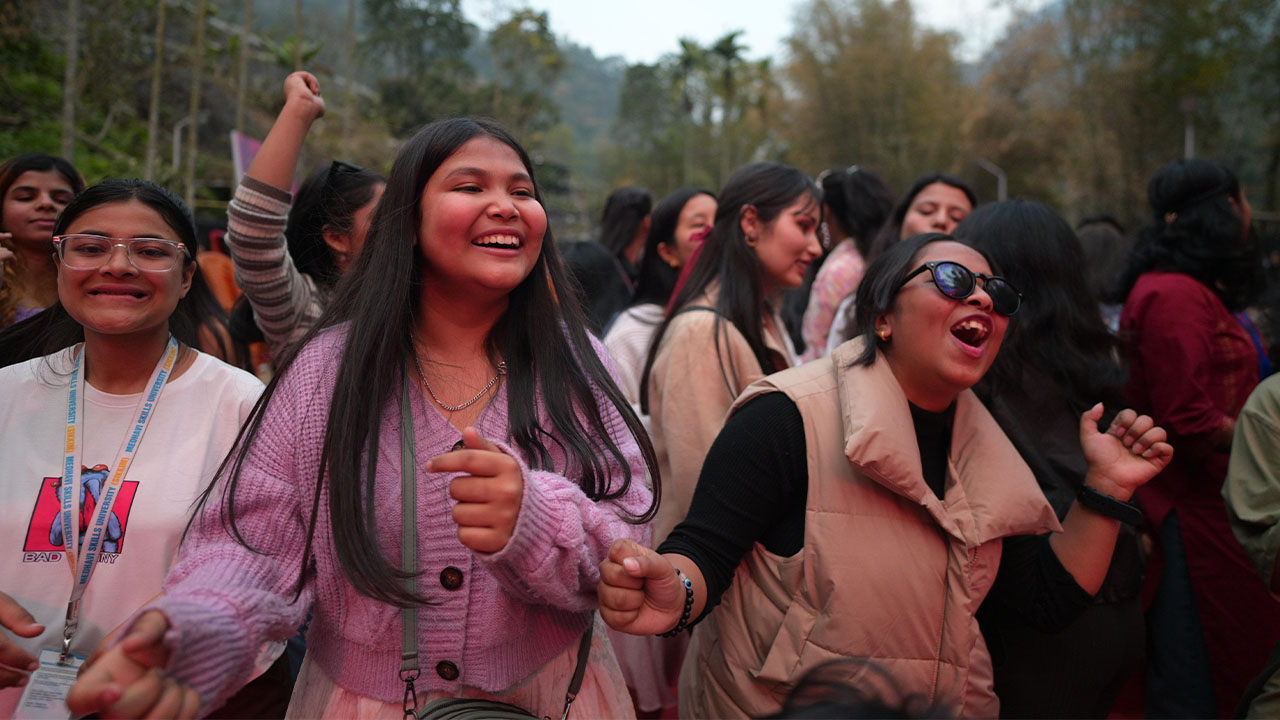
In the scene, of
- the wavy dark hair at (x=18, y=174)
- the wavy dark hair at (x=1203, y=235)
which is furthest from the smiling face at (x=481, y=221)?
the wavy dark hair at (x=1203, y=235)

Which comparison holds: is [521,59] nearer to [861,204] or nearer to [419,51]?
[419,51]

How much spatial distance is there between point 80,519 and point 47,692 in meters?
0.37

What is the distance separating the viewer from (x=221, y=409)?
2.07 metres

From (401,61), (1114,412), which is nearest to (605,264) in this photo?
(1114,412)

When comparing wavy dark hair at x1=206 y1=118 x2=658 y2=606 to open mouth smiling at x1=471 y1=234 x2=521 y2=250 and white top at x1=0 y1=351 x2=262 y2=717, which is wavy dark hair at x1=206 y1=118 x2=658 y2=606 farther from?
white top at x1=0 y1=351 x2=262 y2=717

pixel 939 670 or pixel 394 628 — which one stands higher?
pixel 394 628

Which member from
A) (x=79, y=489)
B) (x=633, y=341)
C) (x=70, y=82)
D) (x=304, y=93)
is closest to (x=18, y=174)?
(x=304, y=93)

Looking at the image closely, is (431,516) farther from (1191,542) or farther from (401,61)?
(401,61)

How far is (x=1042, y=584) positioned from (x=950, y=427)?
1.53 ft

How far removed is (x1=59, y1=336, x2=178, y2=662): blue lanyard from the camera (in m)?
1.88

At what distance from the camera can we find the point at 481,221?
1657mm

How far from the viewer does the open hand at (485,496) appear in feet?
4.31

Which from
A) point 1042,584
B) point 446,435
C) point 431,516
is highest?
point 446,435

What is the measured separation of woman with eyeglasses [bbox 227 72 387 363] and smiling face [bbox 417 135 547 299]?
757 mm
